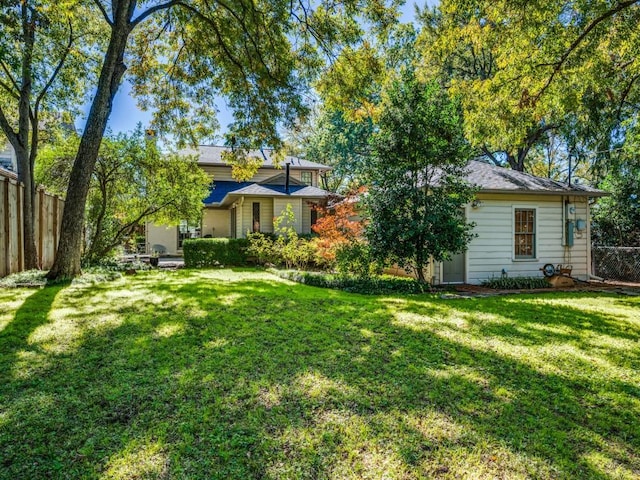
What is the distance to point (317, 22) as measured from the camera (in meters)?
9.55

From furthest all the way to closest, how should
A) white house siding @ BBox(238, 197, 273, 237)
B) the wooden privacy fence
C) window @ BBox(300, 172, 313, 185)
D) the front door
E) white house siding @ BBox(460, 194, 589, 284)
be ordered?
1. window @ BBox(300, 172, 313, 185)
2. white house siding @ BBox(238, 197, 273, 237)
3. the front door
4. white house siding @ BBox(460, 194, 589, 284)
5. the wooden privacy fence

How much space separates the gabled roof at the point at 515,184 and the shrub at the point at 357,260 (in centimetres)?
357

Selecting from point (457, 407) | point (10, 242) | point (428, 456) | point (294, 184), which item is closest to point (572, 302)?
point (457, 407)

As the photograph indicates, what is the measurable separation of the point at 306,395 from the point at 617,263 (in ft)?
50.2

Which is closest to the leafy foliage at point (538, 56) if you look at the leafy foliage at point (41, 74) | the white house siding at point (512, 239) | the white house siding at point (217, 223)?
the white house siding at point (512, 239)

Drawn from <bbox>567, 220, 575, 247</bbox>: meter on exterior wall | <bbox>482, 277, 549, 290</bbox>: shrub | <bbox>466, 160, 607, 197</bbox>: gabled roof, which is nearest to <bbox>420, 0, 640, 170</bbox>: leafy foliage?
<bbox>466, 160, 607, 197</bbox>: gabled roof

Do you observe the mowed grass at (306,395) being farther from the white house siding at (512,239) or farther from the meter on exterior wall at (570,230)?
the meter on exterior wall at (570,230)

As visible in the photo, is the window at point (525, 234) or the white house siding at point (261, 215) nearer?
the window at point (525, 234)

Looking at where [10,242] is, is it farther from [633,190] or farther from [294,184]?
[633,190]

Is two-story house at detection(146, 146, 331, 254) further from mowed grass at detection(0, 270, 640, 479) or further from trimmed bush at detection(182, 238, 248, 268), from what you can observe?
mowed grass at detection(0, 270, 640, 479)

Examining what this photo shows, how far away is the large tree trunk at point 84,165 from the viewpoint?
7.86 meters

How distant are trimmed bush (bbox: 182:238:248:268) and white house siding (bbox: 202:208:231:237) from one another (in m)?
7.16

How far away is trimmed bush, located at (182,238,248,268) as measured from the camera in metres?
14.9

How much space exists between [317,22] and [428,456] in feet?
33.2
